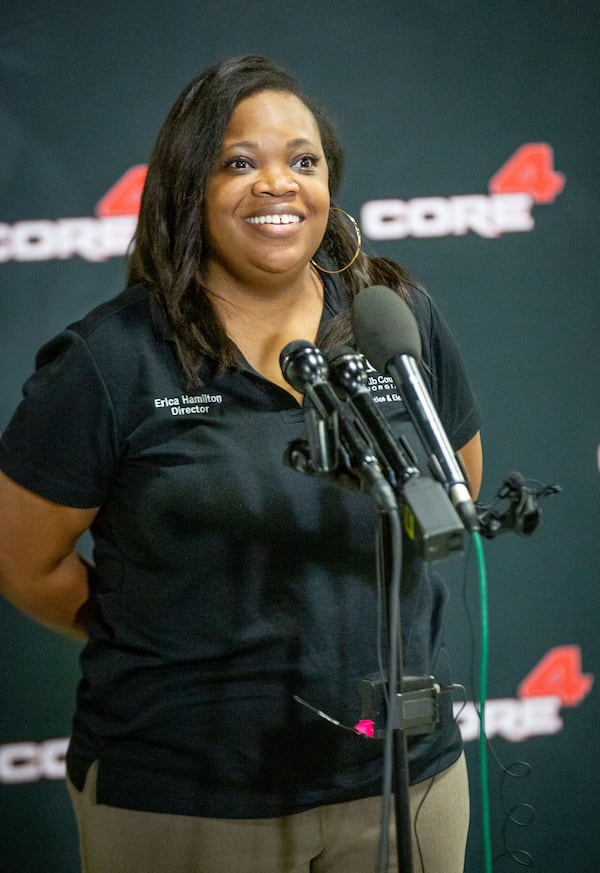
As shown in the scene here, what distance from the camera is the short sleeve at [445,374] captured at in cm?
172

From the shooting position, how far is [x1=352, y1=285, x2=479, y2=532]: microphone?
107cm

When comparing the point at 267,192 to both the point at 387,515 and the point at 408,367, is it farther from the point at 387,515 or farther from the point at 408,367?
the point at 387,515

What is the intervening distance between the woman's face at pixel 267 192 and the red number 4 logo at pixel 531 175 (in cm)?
95

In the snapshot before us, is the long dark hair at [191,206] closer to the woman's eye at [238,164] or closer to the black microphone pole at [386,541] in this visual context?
the woman's eye at [238,164]

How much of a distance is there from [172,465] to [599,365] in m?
1.37

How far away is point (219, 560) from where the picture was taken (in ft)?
4.93

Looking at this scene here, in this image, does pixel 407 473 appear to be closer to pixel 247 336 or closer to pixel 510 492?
pixel 510 492

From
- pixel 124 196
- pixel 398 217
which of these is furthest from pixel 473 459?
pixel 124 196

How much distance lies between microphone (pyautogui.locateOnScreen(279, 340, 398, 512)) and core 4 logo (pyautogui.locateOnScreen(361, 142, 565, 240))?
1310 millimetres

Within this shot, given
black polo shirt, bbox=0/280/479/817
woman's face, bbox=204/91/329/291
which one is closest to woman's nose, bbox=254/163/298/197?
woman's face, bbox=204/91/329/291

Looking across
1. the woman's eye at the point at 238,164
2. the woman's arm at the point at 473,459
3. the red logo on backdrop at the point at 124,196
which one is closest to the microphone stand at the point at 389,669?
the woman's eye at the point at 238,164

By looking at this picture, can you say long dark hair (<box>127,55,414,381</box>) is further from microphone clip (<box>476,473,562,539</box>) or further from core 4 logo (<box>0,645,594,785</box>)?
core 4 logo (<box>0,645,594,785</box>)

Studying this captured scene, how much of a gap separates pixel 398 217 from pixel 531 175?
0.32 m

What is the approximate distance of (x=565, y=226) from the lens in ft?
8.23
